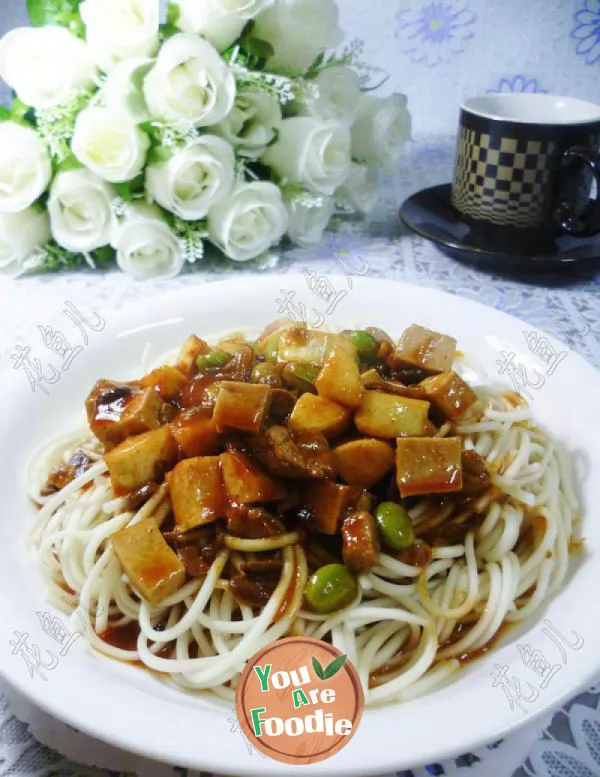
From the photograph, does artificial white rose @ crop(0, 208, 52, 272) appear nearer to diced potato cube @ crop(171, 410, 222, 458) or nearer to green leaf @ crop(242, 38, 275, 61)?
green leaf @ crop(242, 38, 275, 61)

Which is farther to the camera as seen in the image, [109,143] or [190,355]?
[109,143]

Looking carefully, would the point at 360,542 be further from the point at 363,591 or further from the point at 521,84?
the point at 521,84

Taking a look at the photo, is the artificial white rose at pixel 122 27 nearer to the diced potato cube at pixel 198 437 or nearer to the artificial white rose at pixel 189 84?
the artificial white rose at pixel 189 84

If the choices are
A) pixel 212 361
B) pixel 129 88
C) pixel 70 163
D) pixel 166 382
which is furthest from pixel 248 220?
pixel 166 382

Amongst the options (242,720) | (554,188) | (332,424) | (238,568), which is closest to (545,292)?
(554,188)

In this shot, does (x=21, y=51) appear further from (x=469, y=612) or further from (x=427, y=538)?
(x=469, y=612)

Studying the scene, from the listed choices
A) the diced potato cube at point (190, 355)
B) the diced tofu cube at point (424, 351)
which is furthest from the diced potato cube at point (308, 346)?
the diced potato cube at point (190, 355)

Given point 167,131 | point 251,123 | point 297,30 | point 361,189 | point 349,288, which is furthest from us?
point 361,189
